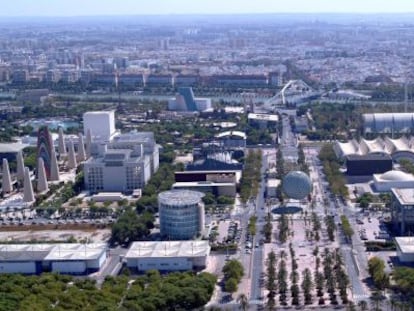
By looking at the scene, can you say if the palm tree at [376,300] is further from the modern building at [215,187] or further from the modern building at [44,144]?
the modern building at [44,144]

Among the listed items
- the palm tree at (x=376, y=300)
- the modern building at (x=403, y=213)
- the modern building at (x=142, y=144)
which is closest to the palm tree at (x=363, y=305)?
the palm tree at (x=376, y=300)

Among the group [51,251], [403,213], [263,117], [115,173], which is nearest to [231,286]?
[51,251]

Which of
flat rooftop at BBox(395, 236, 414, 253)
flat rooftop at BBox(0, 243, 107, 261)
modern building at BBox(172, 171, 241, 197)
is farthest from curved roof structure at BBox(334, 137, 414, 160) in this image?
flat rooftop at BBox(0, 243, 107, 261)

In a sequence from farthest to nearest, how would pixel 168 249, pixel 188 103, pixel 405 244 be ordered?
pixel 188 103
pixel 168 249
pixel 405 244

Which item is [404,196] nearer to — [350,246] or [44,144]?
[350,246]

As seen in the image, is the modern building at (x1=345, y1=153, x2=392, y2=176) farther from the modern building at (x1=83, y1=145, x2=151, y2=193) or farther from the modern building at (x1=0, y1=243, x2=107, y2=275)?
the modern building at (x1=0, y1=243, x2=107, y2=275)

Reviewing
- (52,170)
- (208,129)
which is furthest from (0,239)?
(208,129)

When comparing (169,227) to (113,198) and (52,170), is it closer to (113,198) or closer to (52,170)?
(113,198)
